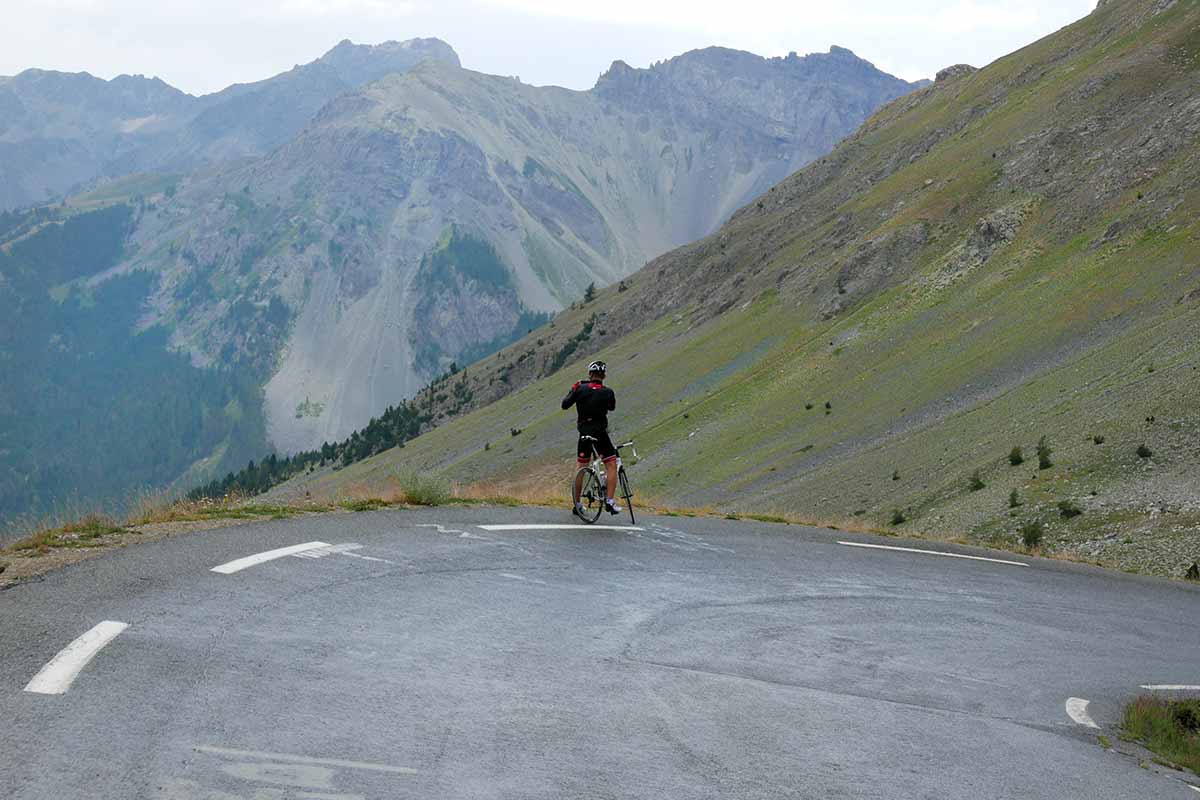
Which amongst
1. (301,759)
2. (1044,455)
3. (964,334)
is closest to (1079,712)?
(301,759)

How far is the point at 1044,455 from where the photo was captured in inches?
1166

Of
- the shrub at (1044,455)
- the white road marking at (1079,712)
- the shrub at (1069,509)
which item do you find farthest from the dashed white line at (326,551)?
the shrub at (1044,455)

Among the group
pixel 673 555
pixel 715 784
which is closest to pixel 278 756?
pixel 715 784

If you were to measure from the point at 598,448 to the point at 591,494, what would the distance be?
0.93 metres

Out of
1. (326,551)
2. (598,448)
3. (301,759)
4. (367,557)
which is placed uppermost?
(598,448)

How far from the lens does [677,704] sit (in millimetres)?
8109

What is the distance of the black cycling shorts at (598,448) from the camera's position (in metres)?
17.1

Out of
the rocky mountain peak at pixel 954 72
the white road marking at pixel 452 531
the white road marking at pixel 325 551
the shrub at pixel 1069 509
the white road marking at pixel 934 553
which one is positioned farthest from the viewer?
the rocky mountain peak at pixel 954 72

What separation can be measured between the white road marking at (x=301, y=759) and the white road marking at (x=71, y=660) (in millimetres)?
1587

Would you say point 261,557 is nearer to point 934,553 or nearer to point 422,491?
point 422,491

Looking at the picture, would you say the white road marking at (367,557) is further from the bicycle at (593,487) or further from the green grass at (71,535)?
the bicycle at (593,487)

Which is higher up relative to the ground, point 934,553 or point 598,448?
point 598,448

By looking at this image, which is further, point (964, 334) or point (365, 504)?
point (964, 334)

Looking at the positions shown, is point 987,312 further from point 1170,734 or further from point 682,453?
point 1170,734
